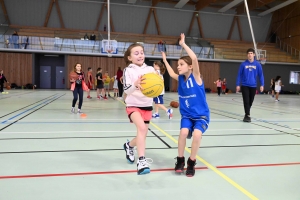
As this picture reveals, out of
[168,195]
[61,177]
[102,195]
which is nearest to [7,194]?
[61,177]

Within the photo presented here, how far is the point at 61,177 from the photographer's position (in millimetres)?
2957

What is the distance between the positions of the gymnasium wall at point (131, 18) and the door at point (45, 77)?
16.9 feet

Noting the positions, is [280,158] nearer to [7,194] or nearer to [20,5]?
[7,194]

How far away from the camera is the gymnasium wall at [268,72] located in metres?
32.9

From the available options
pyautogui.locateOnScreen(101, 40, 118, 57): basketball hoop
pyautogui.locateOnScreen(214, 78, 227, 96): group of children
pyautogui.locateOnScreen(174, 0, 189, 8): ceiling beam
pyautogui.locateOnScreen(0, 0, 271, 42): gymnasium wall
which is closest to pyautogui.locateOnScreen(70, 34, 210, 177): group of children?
pyautogui.locateOnScreen(101, 40, 118, 57): basketball hoop

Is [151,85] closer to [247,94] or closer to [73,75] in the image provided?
[247,94]

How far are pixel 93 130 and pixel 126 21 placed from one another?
98.4 feet

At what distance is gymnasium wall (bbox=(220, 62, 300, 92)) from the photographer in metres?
32.9

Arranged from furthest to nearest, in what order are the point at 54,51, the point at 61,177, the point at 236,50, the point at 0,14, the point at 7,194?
the point at 236,50
the point at 0,14
the point at 54,51
the point at 61,177
the point at 7,194

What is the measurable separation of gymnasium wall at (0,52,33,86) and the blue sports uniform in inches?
1113

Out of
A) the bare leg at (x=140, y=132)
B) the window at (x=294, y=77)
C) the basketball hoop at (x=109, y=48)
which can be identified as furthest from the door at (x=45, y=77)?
the bare leg at (x=140, y=132)

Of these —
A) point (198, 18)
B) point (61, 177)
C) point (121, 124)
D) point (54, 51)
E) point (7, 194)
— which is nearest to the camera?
point (7, 194)

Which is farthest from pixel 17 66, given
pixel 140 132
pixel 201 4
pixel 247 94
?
pixel 140 132

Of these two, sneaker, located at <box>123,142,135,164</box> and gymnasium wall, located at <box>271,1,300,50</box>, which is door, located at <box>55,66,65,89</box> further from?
sneaker, located at <box>123,142,135,164</box>
